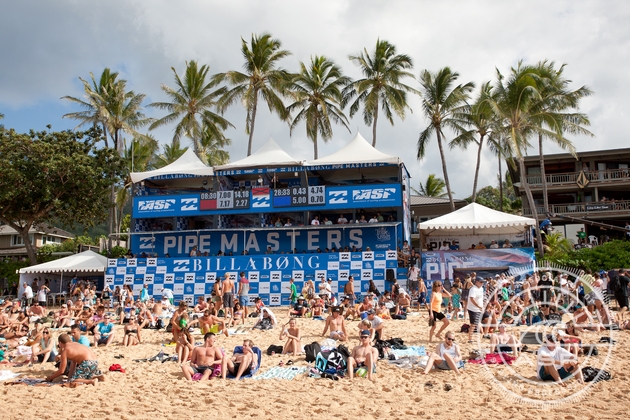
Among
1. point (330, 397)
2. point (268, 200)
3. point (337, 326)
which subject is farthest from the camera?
point (268, 200)

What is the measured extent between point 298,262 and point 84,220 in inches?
493

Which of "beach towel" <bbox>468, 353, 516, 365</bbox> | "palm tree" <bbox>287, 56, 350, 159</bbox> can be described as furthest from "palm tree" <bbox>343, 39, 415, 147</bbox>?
"beach towel" <bbox>468, 353, 516, 365</bbox>

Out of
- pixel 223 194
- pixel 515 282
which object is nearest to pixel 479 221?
pixel 515 282

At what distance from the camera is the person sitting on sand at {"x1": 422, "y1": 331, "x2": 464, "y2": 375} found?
357 inches

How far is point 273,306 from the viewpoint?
20.8 meters

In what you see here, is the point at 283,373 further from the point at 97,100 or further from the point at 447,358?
the point at 97,100

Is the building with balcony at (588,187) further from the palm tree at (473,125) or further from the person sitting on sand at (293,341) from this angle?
the person sitting on sand at (293,341)

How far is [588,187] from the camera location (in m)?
31.8

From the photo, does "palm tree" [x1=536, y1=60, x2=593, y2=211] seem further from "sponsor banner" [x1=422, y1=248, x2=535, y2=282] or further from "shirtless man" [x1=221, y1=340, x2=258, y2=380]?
"shirtless man" [x1=221, y1=340, x2=258, y2=380]

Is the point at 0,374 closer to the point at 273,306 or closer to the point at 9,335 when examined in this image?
the point at 9,335

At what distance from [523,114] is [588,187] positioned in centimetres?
919

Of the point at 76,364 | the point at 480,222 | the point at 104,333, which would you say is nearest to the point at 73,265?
the point at 104,333

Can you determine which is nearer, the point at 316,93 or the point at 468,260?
the point at 468,260

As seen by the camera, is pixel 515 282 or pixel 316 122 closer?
pixel 515 282
